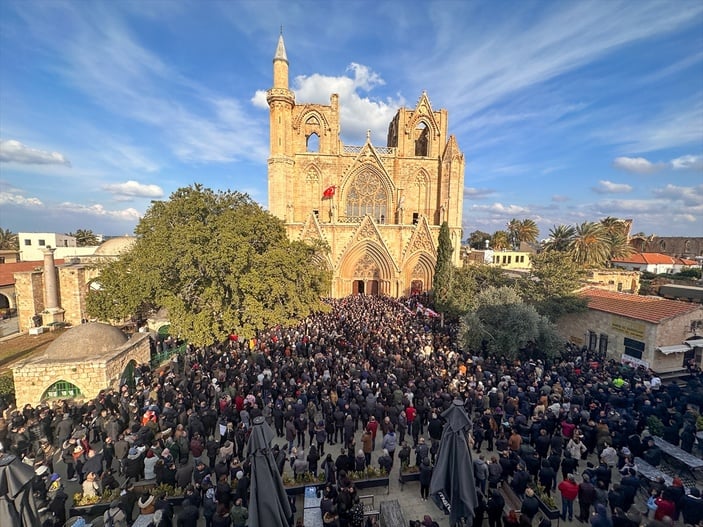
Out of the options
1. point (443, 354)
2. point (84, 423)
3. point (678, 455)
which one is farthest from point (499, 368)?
point (84, 423)

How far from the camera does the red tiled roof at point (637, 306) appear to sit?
1642 cm

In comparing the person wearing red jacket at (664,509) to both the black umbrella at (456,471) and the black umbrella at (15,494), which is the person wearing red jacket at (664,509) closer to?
the black umbrella at (456,471)

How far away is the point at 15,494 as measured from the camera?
506 centimetres

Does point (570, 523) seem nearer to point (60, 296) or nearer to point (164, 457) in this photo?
point (164, 457)

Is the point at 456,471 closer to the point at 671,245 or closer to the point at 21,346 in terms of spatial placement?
the point at 21,346

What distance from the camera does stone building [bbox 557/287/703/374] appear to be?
52.9 feet

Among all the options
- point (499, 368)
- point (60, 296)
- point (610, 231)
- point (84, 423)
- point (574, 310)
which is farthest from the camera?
point (610, 231)

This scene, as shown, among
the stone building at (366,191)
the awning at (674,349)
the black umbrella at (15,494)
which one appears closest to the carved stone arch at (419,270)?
the stone building at (366,191)

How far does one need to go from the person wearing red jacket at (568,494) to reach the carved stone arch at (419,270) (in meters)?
26.4

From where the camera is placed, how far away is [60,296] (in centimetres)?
2609

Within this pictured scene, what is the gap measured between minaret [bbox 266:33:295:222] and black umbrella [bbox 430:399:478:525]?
2954 centimetres

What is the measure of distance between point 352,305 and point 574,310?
49.5ft

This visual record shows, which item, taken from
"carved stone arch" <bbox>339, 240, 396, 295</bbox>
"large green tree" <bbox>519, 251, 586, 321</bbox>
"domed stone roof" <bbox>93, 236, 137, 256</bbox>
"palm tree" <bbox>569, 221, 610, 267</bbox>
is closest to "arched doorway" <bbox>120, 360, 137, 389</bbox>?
"carved stone arch" <bbox>339, 240, 396, 295</bbox>

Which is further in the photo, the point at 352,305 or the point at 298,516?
the point at 352,305
